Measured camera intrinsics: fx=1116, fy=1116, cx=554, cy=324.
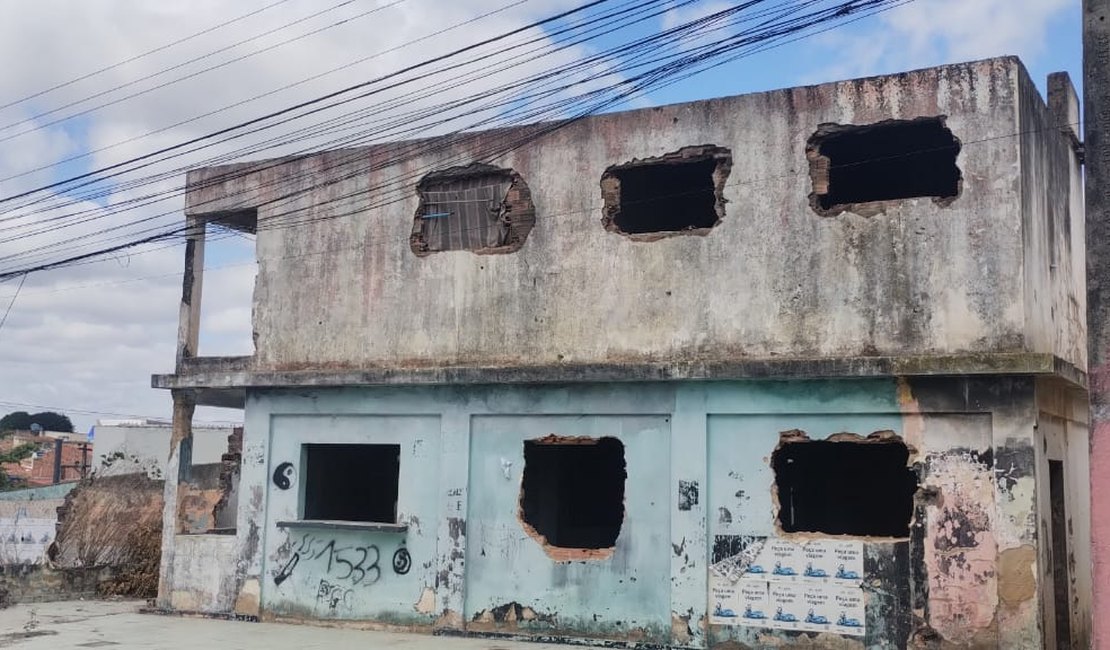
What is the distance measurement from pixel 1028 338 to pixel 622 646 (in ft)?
16.4

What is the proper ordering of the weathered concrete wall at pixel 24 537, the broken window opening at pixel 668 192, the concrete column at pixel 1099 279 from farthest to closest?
the weathered concrete wall at pixel 24 537
the broken window opening at pixel 668 192
the concrete column at pixel 1099 279

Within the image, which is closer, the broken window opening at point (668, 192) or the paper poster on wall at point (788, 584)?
the paper poster on wall at point (788, 584)

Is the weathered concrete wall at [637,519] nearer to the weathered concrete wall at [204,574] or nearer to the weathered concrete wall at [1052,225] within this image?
the weathered concrete wall at [204,574]

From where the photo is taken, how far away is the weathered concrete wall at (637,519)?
10.1m

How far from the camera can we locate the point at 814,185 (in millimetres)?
11266

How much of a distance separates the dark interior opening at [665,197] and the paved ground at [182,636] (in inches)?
204

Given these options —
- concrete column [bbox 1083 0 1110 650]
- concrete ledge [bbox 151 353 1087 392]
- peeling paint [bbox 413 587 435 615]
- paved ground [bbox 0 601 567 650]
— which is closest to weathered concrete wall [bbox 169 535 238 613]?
paved ground [bbox 0 601 567 650]

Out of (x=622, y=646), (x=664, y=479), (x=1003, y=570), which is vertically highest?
(x=664, y=479)

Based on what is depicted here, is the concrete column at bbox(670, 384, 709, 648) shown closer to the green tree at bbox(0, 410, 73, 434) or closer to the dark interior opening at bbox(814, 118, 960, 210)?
the dark interior opening at bbox(814, 118, 960, 210)

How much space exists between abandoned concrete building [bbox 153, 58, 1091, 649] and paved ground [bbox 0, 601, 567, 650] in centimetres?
38

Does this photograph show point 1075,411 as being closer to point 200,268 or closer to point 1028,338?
point 1028,338

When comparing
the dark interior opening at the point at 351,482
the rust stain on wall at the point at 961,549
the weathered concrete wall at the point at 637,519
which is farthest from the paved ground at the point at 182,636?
the rust stain on wall at the point at 961,549

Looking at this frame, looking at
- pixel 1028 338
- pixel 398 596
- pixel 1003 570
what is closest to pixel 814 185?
pixel 1028 338

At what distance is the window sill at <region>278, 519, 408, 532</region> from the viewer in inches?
502
